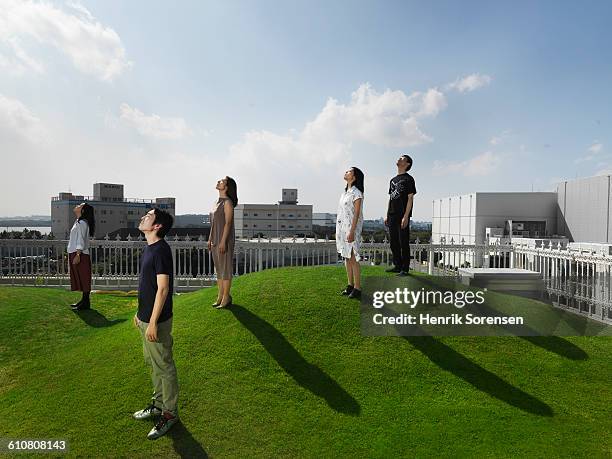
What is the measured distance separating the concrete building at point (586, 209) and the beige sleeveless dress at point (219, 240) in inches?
1414

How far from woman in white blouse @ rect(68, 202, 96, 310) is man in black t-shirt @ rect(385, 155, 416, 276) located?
6.47m

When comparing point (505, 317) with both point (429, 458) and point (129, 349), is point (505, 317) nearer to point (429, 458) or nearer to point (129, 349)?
point (429, 458)

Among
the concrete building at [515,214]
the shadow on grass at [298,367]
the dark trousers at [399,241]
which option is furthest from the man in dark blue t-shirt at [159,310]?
the concrete building at [515,214]

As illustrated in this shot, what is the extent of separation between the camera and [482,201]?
135 ft

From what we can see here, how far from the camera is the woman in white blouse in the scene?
8.55 meters

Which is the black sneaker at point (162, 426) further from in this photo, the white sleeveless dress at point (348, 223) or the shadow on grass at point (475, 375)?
the white sleeveless dress at point (348, 223)

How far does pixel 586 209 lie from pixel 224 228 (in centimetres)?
3963

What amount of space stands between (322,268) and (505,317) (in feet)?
13.6

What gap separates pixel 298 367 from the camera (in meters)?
5.75

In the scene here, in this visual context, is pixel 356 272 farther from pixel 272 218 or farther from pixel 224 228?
pixel 272 218

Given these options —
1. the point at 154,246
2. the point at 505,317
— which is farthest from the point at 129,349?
the point at 505,317

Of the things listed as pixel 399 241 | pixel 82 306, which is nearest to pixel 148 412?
pixel 82 306

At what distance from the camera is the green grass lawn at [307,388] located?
4523mm

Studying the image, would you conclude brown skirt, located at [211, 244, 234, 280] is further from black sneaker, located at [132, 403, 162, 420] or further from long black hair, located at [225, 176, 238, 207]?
black sneaker, located at [132, 403, 162, 420]
